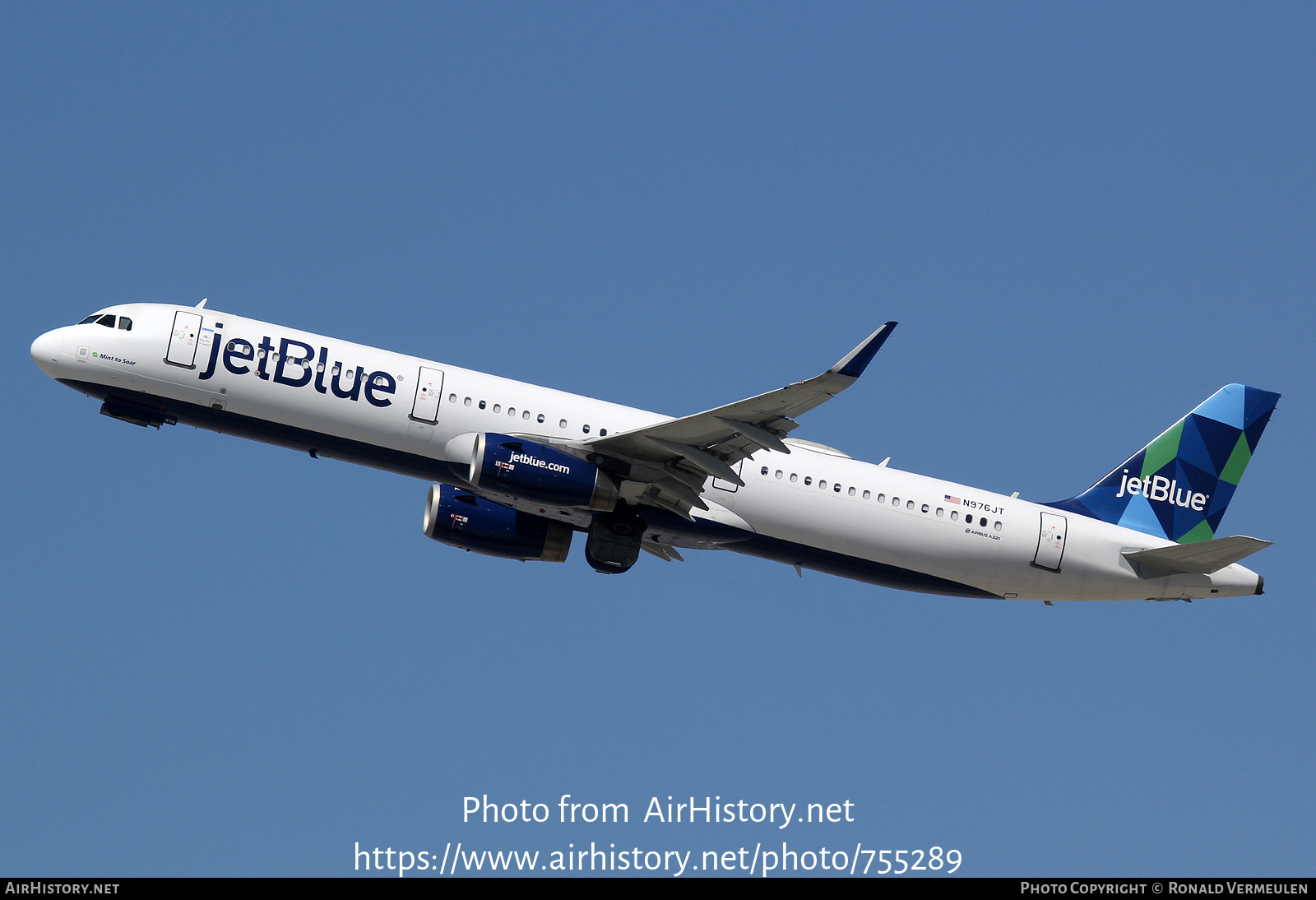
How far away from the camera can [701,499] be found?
3788 centimetres

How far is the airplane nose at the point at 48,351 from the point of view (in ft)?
122

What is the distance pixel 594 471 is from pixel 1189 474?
19462 mm

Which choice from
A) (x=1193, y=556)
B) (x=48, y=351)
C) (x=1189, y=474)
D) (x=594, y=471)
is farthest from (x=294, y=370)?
(x=1189, y=474)

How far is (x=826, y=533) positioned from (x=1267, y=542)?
1138 cm

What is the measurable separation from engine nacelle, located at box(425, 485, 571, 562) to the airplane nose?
35.0 feet

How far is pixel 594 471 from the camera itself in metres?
36.3

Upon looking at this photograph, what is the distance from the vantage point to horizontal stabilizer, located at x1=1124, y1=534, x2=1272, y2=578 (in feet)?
121

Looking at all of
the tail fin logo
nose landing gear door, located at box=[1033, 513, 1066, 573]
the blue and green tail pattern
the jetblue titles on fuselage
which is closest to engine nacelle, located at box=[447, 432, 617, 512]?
the jetblue titles on fuselage

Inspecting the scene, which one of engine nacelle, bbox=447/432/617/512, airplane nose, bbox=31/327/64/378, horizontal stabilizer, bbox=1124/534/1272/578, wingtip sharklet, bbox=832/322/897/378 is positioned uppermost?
wingtip sharklet, bbox=832/322/897/378

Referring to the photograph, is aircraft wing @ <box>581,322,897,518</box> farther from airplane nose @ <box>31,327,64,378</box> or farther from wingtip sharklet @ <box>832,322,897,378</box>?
airplane nose @ <box>31,327,64,378</box>

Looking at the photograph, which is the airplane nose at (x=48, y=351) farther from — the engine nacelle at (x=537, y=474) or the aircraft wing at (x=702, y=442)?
the aircraft wing at (x=702, y=442)

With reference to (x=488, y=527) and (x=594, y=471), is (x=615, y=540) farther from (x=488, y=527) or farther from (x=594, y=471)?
(x=488, y=527)

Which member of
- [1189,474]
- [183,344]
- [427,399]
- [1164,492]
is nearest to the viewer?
[183,344]

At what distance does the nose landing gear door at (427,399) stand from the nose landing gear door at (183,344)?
5991 millimetres
